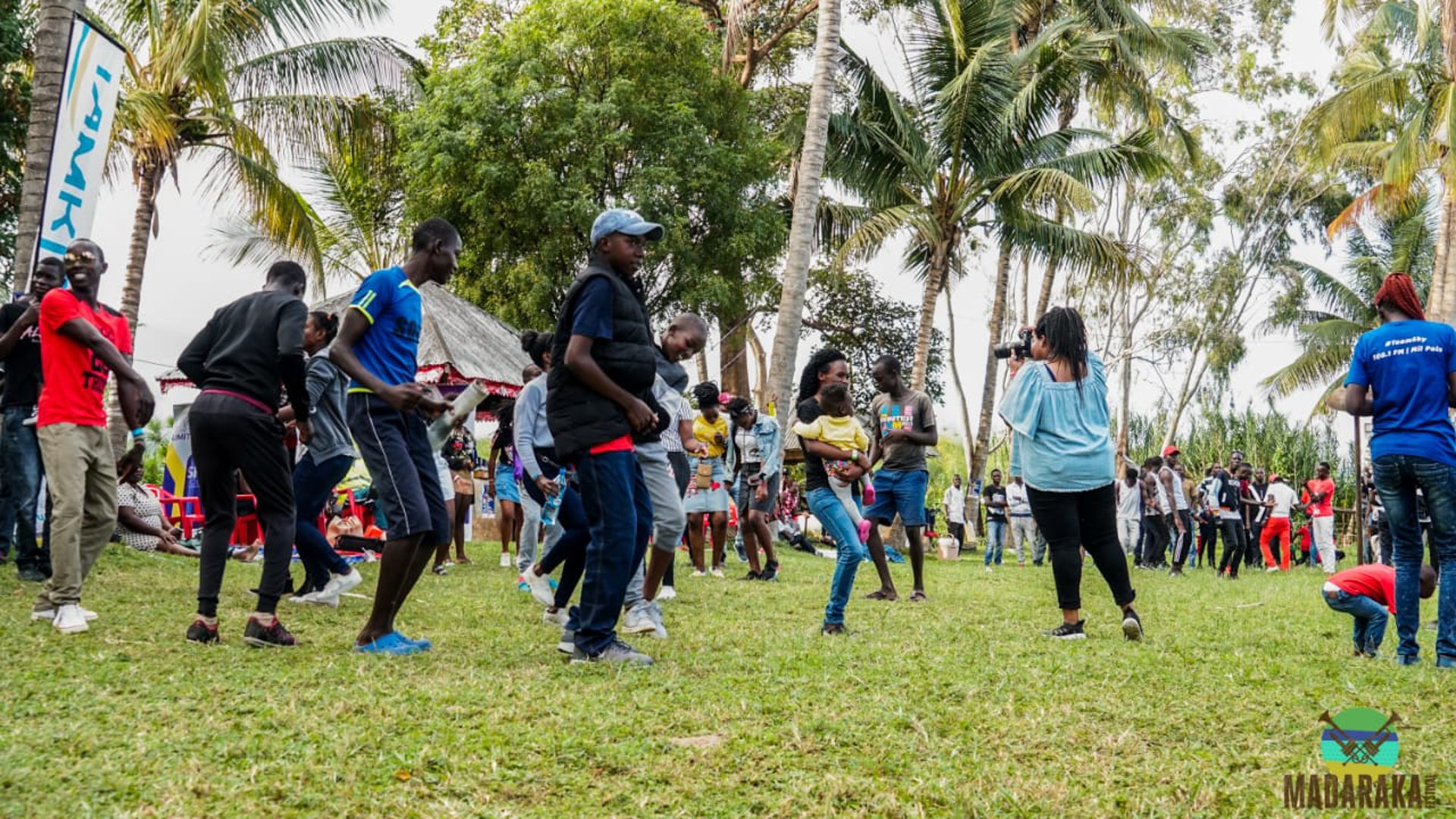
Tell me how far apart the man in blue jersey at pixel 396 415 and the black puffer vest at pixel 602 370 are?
0.62 m

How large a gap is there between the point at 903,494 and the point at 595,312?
4756 millimetres

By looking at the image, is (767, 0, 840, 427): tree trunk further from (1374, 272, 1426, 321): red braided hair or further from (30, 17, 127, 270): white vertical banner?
(1374, 272, 1426, 321): red braided hair

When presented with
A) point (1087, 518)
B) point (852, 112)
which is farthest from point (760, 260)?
point (1087, 518)

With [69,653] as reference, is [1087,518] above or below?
above

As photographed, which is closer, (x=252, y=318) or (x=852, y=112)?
(x=252, y=318)

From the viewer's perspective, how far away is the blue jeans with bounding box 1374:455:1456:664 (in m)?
5.51

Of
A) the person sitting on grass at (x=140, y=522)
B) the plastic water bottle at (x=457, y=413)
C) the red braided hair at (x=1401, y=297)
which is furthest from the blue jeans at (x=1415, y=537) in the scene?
the person sitting on grass at (x=140, y=522)

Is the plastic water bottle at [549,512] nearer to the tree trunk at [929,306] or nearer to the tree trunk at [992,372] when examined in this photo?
the tree trunk at [929,306]

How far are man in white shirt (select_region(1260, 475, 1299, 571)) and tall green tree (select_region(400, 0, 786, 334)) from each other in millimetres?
10469

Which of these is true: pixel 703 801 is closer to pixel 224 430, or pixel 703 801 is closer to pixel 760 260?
pixel 224 430

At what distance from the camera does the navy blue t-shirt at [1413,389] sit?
557 cm

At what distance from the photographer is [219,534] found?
17.4ft

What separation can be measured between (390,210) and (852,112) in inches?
442

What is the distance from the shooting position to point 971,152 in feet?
72.4
